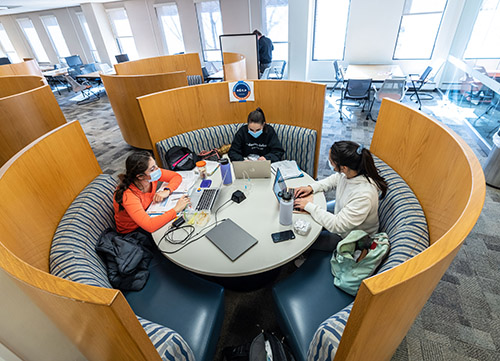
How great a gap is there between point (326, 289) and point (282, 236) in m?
0.41

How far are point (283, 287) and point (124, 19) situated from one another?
10661 mm

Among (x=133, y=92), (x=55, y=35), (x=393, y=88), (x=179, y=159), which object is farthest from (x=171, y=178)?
(x=55, y=35)

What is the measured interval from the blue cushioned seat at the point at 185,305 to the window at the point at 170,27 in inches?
347

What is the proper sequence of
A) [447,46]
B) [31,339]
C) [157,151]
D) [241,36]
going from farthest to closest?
[447,46] → [241,36] → [157,151] → [31,339]

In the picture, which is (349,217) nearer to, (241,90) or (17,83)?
(241,90)

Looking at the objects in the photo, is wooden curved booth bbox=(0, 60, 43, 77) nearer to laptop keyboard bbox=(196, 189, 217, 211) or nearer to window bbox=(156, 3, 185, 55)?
window bbox=(156, 3, 185, 55)

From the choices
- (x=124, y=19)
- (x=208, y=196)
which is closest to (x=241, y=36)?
(x=208, y=196)

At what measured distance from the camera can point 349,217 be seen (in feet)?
4.95

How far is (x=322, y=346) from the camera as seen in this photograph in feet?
3.24

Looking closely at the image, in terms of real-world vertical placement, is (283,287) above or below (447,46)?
below

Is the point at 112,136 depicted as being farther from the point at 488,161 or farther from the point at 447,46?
the point at 447,46

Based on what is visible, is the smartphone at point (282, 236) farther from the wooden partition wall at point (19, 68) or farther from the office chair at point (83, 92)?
the office chair at point (83, 92)

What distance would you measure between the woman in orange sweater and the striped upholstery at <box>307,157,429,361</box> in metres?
1.12

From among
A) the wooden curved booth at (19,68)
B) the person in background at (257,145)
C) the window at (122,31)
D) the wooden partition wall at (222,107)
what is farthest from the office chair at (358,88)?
the window at (122,31)
